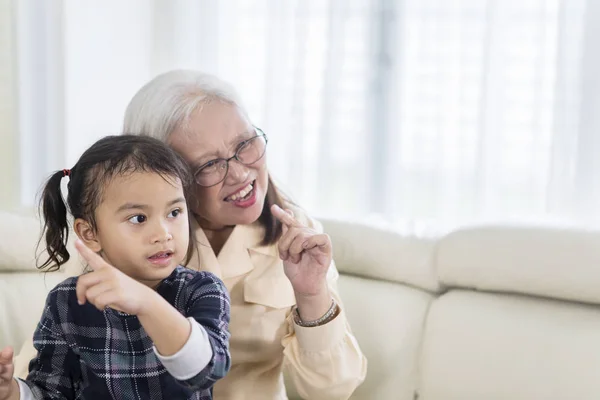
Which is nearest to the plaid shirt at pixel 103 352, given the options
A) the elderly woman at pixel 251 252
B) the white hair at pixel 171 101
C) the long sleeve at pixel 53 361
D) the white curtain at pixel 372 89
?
the long sleeve at pixel 53 361

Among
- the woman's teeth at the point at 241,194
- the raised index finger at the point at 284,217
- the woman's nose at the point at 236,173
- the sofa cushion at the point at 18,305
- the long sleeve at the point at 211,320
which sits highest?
the woman's nose at the point at 236,173

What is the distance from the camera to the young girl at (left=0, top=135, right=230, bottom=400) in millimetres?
1291

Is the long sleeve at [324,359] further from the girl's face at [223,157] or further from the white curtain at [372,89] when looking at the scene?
the white curtain at [372,89]

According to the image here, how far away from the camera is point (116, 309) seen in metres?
1.26

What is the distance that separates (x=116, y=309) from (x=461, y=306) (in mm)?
908

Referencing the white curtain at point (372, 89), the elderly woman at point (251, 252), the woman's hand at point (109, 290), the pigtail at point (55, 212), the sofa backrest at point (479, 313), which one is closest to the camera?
the woman's hand at point (109, 290)

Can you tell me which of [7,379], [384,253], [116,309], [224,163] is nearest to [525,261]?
[384,253]

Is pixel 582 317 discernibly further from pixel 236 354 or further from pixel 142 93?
pixel 142 93

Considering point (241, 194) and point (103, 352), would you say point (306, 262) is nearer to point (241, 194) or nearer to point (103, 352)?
point (241, 194)

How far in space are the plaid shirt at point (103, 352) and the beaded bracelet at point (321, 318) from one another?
0.30 meters

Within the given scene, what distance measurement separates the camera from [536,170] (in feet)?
8.64

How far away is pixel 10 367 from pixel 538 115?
1864 millimetres

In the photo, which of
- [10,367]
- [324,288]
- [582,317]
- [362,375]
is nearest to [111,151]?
[10,367]

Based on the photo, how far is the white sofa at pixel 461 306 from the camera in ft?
5.67
